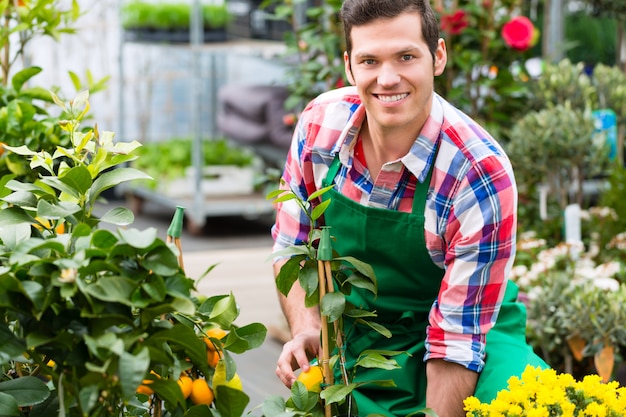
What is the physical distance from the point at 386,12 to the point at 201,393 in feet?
2.52

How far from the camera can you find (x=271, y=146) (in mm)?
6227

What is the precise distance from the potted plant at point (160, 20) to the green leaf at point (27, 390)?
511 cm

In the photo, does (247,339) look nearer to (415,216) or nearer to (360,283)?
(360,283)

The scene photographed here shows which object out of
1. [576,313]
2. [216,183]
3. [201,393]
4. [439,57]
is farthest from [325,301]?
[216,183]

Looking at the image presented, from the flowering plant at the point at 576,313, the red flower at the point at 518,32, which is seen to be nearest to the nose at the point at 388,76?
the flowering plant at the point at 576,313

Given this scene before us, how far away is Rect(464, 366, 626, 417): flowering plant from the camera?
142 cm

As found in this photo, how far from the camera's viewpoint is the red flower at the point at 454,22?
3832 mm

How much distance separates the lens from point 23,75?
236 centimetres

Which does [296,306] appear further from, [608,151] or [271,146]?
[271,146]

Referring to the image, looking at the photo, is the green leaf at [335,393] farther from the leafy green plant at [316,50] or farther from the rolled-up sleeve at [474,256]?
the leafy green plant at [316,50]

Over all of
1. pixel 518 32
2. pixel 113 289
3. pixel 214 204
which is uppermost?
pixel 518 32

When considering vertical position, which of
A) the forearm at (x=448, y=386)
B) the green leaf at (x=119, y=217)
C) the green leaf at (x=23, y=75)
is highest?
the green leaf at (x=23, y=75)

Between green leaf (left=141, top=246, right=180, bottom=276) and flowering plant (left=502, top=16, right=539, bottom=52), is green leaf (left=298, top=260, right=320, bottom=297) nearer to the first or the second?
green leaf (left=141, top=246, right=180, bottom=276)

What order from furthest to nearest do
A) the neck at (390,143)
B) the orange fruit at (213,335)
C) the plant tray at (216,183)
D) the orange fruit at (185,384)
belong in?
the plant tray at (216,183)
the neck at (390,143)
the orange fruit at (213,335)
the orange fruit at (185,384)
